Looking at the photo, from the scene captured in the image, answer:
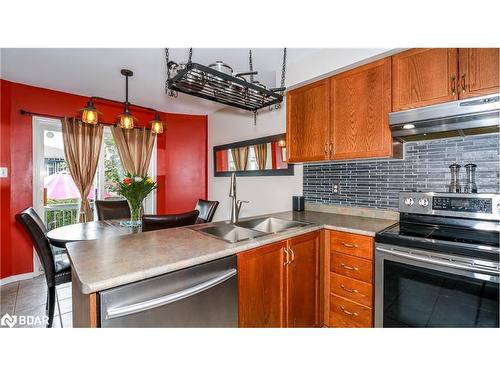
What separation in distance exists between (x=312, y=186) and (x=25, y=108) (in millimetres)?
3724

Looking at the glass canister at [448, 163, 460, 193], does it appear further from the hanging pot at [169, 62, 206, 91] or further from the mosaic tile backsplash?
Result: the hanging pot at [169, 62, 206, 91]

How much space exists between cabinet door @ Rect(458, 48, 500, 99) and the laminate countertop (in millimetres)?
1002

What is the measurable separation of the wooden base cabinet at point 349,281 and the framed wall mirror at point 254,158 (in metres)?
1.24

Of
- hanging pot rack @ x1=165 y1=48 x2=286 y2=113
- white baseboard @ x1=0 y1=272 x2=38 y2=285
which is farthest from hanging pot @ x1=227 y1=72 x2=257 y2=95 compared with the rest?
white baseboard @ x1=0 y1=272 x2=38 y2=285

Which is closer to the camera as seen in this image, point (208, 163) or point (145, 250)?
point (145, 250)

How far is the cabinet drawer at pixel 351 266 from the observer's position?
5.12ft

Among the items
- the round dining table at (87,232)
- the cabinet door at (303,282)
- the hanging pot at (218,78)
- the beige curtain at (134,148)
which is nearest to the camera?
the hanging pot at (218,78)

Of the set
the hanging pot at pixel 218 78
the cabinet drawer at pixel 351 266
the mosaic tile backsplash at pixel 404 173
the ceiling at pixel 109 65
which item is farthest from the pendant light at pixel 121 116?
the cabinet drawer at pixel 351 266

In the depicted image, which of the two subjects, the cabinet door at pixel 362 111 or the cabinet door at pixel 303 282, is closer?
the cabinet door at pixel 303 282

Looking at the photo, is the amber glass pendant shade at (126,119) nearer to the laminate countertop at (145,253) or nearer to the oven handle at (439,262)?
the laminate countertop at (145,253)

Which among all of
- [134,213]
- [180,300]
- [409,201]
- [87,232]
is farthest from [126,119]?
[409,201]

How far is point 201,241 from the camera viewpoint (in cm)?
127
